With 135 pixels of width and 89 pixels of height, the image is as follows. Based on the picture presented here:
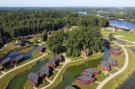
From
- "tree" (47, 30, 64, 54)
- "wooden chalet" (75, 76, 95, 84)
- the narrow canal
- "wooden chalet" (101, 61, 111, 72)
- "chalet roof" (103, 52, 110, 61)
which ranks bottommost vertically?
the narrow canal

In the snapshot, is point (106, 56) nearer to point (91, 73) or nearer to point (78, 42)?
point (78, 42)

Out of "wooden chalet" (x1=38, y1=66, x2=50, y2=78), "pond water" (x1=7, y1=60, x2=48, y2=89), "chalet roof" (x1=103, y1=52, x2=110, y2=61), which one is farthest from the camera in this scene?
"chalet roof" (x1=103, y1=52, x2=110, y2=61)

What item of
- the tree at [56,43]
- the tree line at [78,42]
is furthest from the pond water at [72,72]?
the tree at [56,43]

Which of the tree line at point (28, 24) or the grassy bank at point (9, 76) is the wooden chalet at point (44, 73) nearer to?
the grassy bank at point (9, 76)

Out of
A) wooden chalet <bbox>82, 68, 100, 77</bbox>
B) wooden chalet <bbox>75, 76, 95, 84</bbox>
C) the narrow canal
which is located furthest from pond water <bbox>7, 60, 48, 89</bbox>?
the narrow canal

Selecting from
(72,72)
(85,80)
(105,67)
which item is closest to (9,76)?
(72,72)

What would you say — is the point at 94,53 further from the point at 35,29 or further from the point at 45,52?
the point at 35,29

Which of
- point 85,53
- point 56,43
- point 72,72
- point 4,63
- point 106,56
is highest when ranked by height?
point 56,43

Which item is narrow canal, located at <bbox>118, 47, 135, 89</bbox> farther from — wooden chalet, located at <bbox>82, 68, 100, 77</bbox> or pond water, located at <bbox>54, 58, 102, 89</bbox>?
pond water, located at <bbox>54, 58, 102, 89</bbox>
